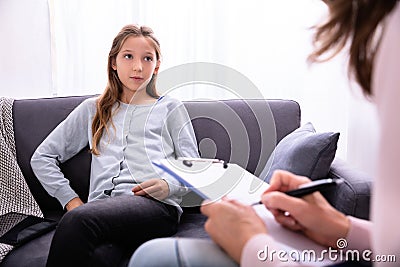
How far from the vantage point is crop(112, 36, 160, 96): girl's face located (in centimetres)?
170

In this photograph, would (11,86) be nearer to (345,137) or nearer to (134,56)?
(134,56)

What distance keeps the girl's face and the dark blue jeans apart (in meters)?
0.45

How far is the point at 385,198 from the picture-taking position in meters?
0.54

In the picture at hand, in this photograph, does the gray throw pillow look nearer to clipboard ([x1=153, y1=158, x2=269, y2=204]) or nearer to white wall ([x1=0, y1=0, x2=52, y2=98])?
clipboard ([x1=153, y1=158, x2=269, y2=204])

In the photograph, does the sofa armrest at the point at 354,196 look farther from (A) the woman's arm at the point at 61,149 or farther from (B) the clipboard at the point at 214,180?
(A) the woman's arm at the point at 61,149

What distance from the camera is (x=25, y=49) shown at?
2410mm

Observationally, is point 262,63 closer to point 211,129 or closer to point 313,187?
point 211,129

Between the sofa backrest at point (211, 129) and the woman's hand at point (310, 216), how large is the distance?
36.5 inches

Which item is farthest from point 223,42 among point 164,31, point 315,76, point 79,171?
point 79,171

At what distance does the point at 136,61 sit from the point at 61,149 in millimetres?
400

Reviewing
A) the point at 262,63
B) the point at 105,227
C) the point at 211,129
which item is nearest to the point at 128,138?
the point at 211,129

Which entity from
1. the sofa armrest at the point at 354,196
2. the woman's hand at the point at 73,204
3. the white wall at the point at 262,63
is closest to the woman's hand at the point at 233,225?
the sofa armrest at the point at 354,196

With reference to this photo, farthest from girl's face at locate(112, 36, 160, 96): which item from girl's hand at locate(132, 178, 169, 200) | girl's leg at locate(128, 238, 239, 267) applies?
girl's leg at locate(128, 238, 239, 267)

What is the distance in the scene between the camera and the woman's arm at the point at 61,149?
5.51ft
